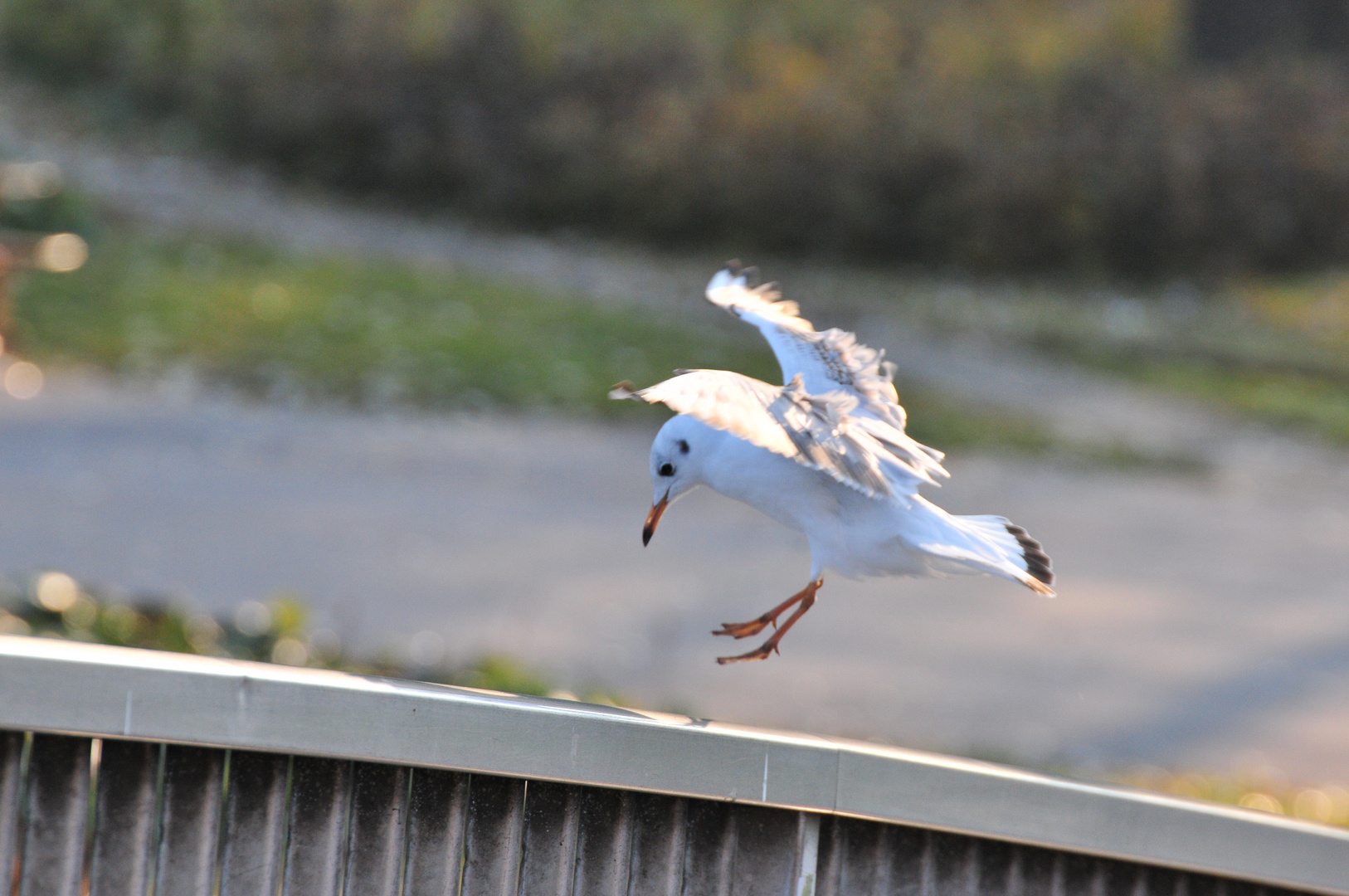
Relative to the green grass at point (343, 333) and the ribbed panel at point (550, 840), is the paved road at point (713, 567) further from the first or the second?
the ribbed panel at point (550, 840)

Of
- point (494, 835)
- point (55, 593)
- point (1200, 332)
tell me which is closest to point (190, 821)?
point (494, 835)

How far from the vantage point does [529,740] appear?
5.87 ft

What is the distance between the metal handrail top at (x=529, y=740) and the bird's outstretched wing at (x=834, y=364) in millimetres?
489

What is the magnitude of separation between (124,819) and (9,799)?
0.15 meters

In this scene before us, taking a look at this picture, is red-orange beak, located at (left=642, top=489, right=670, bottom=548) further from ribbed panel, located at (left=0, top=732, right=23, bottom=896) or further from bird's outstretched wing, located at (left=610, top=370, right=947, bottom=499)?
ribbed panel, located at (left=0, top=732, right=23, bottom=896)

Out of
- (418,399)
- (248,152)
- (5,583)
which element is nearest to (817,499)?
(5,583)

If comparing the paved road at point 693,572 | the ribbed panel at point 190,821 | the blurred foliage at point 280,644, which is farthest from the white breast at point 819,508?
the paved road at point 693,572

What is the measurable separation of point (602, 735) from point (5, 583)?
3846 mm

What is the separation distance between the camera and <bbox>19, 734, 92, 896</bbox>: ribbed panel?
180cm

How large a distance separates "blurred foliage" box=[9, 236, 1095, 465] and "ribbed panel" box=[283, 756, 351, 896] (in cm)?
606

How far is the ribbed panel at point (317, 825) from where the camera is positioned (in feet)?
6.07

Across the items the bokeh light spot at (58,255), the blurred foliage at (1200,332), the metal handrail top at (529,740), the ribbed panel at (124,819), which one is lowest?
the ribbed panel at (124,819)

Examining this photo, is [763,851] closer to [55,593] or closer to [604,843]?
[604,843]

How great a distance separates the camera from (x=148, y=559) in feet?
17.4
